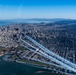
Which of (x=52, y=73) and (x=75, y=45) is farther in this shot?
(x=75, y=45)

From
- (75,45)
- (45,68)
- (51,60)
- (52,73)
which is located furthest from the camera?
(75,45)

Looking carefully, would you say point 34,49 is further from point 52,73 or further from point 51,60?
point 52,73

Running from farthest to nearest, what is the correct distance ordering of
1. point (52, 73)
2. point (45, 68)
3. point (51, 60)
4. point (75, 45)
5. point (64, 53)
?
point (75, 45) → point (64, 53) → point (51, 60) → point (45, 68) → point (52, 73)

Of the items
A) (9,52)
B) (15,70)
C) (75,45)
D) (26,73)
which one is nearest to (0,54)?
(9,52)

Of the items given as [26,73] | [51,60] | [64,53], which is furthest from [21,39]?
[26,73]

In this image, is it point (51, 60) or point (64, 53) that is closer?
point (51, 60)

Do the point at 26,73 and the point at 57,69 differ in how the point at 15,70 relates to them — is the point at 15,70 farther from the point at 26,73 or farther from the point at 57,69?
the point at 57,69

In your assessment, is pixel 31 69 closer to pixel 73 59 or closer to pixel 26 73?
pixel 26 73

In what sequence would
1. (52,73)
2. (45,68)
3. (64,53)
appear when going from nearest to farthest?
(52,73), (45,68), (64,53)

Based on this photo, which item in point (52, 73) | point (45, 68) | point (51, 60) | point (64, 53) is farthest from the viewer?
point (64, 53)

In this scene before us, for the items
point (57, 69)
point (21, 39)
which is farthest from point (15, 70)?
point (21, 39)
